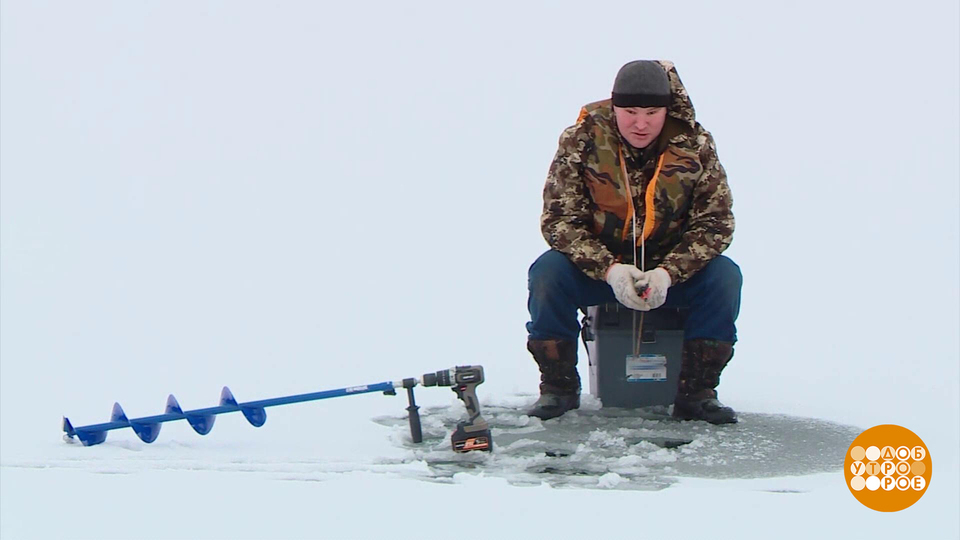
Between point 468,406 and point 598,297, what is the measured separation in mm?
780

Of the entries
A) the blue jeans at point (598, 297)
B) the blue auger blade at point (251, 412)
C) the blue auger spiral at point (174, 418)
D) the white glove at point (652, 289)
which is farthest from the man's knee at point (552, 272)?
the blue auger blade at point (251, 412)

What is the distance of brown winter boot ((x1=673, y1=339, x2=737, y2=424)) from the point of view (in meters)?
4.54

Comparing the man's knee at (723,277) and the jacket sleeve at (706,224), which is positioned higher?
the jacket sleeve at (706,224)

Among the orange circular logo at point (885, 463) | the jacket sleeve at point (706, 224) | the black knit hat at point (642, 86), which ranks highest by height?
the black knit hat at point (642, 86)

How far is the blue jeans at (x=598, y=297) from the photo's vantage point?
4.50 m

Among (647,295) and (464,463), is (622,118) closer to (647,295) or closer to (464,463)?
(647,295)

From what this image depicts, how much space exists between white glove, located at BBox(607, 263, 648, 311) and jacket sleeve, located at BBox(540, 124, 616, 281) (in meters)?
0.13

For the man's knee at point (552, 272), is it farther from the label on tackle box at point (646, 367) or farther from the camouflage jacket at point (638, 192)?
the label on tackle box at point (646, 367)

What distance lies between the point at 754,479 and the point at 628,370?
0.94 metres

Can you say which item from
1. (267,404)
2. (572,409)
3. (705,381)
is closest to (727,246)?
(705,381)

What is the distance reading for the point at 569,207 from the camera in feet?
15.0

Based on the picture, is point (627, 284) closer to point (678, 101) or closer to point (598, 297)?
point (598, 297)

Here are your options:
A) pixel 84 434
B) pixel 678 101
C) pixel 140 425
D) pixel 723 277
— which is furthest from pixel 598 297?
pixel 84 434

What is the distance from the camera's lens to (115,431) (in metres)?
4.43
